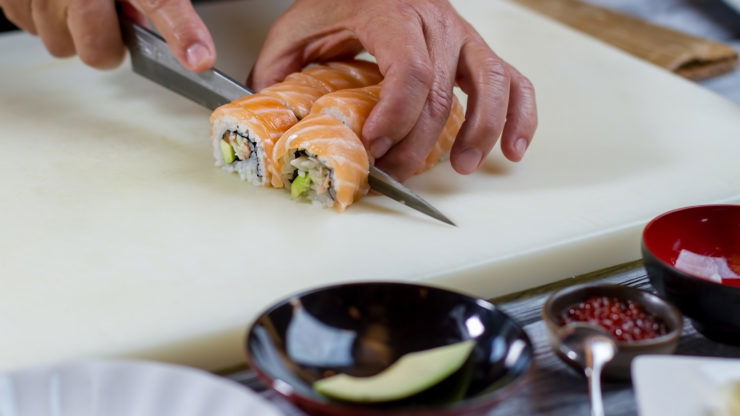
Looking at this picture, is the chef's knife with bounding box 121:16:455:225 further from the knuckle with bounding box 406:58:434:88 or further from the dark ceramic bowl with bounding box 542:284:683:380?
the dark ceramic bowl with bounding box 542:284:683:380

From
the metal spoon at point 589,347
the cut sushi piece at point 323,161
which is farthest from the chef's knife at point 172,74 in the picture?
the metal spoon at point 589,347

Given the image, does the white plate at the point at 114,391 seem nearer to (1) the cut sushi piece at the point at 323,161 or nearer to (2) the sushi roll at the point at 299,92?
(1) the cut sushi piece at the point at 323,161

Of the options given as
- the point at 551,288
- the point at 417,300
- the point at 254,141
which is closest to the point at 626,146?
the point at 551,288

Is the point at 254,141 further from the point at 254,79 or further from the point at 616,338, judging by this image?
the point at 616,338

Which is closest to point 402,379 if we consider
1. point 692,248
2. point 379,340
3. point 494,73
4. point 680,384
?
point 379,340

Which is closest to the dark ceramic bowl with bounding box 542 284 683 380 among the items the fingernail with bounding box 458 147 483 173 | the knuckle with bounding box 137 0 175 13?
the fingernail with bounding box 458 147 483 173
